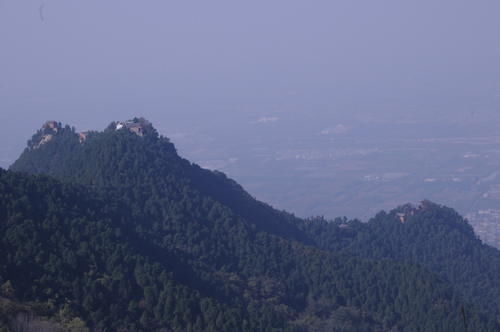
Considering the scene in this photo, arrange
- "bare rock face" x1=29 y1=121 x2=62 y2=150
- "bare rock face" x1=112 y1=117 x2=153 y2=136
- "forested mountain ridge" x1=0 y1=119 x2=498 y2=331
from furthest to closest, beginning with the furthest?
"bare rock face" x1=29 y1=121 x2=62 y2=150
"bare rock face" x1=112 y1=117 x2=153 y2=136
"forested mountain ridge" x1=0 y1=119 x2=498 y2=331

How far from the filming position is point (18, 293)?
16.2 meters

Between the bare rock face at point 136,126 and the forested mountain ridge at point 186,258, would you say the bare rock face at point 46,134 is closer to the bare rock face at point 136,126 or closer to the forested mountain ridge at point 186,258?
the forested mountain ridge at point 186,258

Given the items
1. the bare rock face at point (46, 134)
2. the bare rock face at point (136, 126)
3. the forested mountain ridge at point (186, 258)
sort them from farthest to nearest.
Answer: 1. the bare rock face at point (46, 134)
2. the bare rock face at point (136, 126)
3. the forested mountain ridge at point (186, 258)

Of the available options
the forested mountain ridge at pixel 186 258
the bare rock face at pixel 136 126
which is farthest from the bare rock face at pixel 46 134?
the bare rock face at pixel 136 126

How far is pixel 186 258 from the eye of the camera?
23.5 metres

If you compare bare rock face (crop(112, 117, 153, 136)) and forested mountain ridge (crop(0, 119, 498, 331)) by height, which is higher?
bare rock face (crop(112, 117, 153, 136))

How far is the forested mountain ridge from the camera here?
704 inches

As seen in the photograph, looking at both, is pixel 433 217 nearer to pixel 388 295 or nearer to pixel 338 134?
pixel 388 295

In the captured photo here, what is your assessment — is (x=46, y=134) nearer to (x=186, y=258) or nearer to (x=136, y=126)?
(x=136, y=126)

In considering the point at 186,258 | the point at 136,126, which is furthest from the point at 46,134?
the point at 186,258

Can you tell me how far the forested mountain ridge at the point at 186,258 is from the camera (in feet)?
58.7

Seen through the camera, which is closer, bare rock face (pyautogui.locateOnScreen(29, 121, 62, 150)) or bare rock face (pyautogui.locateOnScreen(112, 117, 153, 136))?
bare rock face (pyautogui.locateOnScreen(112, 117, 153, 136))

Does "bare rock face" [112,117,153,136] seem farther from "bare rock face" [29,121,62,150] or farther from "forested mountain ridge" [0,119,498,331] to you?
"bare rock face" [29,121,62,150]

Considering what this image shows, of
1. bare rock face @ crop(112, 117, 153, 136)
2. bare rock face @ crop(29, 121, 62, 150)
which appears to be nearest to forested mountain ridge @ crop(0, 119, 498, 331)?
bare rock face @ crop(112, 117, 153, 136)
